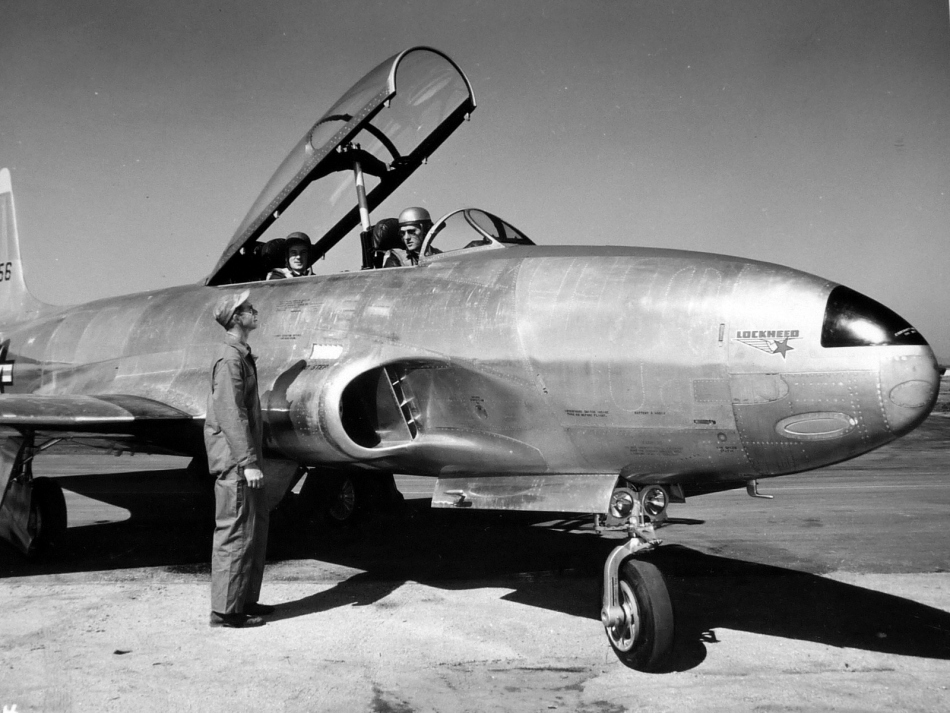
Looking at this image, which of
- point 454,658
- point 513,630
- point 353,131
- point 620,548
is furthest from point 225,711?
point 353,131

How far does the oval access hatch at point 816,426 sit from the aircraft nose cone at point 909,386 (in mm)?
183

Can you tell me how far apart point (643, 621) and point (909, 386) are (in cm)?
171

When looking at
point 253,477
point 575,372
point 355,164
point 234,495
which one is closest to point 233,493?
point 234,495

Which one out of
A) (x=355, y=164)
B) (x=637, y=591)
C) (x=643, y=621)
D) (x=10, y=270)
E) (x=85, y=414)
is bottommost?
(x=643, y=621)

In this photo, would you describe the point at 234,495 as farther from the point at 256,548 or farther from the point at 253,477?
the point at 256,548

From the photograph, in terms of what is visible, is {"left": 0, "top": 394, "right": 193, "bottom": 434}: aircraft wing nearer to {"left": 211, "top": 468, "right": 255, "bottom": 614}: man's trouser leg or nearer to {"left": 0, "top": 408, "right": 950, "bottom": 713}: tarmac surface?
{"left": 0, "top": 408, "right": 950, "bottom": 713}: tarmac surface

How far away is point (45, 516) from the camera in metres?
6.73

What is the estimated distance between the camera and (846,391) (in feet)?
12.0

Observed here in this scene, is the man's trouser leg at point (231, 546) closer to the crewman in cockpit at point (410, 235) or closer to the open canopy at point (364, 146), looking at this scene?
the crewman in cockpit at point (410, 235)

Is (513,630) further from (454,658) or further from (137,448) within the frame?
(137,448)

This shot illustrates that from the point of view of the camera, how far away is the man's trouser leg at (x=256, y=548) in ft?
15.9

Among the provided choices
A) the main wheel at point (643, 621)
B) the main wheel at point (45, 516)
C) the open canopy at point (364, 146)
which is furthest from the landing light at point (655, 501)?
the main wheel at point (45, 516)

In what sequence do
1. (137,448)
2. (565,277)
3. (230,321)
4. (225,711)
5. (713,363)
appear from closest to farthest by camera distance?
(225,711), (713,363), (565,277), (230,321), (137,448)

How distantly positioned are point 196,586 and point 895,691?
14.7 ft
